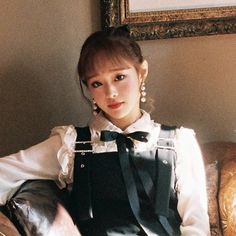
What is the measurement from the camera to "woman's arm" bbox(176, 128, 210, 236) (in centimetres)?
130

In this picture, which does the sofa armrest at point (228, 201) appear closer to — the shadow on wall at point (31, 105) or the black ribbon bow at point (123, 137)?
the black ribbon bow at point (123, 137)

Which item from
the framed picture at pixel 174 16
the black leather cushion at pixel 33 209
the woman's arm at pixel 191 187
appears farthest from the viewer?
the framed picture at pixel 174 16

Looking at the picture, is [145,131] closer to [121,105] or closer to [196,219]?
[121,105]

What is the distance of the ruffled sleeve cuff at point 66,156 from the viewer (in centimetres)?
138

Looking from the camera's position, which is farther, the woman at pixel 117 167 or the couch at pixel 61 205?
the woman at pixel 117 167

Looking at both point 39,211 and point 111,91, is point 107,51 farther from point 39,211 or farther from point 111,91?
point 39,211

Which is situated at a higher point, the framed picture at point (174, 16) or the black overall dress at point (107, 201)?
the framed picture at point (174, 16)

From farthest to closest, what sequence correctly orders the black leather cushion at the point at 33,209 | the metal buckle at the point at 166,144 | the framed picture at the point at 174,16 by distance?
the framed picture at the point at 174,16, the metal buckle at the point at 166,144, the black leather cushion at the point at 33,209

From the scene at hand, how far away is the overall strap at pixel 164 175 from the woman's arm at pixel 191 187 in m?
0.03

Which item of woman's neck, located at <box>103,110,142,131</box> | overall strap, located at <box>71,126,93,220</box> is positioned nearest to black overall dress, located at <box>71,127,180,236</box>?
overall strap, located at <box>71,126,93,220</box>

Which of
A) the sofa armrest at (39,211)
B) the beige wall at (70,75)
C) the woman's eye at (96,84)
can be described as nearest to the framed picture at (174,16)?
the beige wall at (70,75)

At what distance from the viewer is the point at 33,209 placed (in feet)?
3.88

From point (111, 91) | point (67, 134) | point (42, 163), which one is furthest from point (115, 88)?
point (42, 163)

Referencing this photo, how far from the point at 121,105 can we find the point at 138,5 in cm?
46
